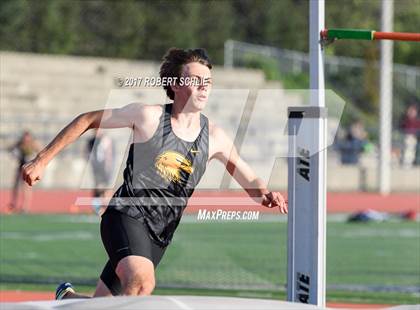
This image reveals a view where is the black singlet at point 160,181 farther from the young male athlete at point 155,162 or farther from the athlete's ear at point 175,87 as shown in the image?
the athlete's ear at point 175,87

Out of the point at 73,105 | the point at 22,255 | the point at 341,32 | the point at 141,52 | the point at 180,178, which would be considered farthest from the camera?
the point at 141,52

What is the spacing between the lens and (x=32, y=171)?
5.95m

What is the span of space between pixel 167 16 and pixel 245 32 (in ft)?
14.6

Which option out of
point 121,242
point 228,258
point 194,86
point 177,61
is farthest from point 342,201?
point 121,242

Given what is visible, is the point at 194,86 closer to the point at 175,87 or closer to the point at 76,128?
the point at 175,87

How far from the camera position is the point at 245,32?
1582 inches

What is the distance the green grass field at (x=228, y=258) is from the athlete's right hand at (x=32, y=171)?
5.42 metres

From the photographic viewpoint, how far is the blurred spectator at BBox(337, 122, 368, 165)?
99.0 feet

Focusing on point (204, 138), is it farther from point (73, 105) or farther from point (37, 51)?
point (37, 51)

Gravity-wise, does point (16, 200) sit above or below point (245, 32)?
below

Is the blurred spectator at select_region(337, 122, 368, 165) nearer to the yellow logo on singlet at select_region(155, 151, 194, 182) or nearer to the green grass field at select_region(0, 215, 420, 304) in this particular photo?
the green grass field at select_region(0, 215, 420, 304)

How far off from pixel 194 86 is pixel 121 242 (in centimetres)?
98

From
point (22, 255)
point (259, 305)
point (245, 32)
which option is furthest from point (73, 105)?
point (259, 305)

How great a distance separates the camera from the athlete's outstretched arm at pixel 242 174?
6.63 m
